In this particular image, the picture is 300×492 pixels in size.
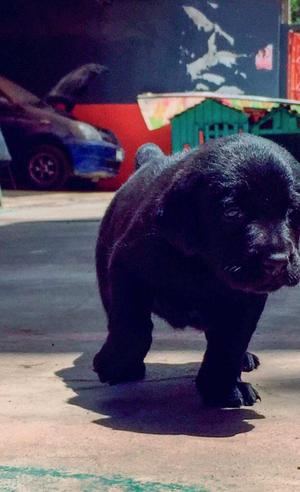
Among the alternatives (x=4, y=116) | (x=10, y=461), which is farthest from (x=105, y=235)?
(x=4, y=116)

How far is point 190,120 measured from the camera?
17.9 m

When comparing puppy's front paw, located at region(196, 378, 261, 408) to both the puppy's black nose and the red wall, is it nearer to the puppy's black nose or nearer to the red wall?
the puppy's black nose

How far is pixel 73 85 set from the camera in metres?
19.8

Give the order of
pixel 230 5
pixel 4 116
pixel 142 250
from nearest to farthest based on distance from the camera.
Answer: pixel 142 250 < pixel 4 116 < pixel 230 5

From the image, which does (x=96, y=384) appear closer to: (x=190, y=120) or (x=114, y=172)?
(x=190, y=120)

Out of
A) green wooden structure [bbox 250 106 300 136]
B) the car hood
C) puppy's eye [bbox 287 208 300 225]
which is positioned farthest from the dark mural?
puppy's eye [bbox 287 208 300 225]

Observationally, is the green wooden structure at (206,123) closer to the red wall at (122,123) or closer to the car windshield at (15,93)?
the red wall at (122,123)

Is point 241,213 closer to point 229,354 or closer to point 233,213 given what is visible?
point 233,213

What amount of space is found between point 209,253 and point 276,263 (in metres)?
0.30

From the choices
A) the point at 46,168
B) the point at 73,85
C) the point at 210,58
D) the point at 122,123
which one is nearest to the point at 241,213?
the point at 46,168

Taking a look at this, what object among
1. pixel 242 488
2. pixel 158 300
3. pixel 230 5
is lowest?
pixel 242 488

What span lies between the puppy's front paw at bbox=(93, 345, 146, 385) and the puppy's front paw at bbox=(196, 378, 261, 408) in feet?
0.88

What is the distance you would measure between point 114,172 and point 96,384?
1519cm

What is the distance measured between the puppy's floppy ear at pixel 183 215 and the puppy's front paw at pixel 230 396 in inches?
21.9
